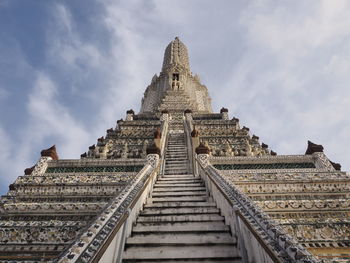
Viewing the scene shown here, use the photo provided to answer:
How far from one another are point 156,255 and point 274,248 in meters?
1.78

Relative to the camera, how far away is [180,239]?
3855mm

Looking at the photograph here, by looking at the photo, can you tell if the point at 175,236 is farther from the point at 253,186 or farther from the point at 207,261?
the point at 253,186

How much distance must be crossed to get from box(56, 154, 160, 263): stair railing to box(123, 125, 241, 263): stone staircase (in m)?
0.24

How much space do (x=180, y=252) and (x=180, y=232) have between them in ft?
1.87

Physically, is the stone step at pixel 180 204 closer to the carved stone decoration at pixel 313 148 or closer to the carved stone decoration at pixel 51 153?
the carved stone decoration at pixel 51 153

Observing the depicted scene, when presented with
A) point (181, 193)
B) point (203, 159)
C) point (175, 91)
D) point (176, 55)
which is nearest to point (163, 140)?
point (203, 159)

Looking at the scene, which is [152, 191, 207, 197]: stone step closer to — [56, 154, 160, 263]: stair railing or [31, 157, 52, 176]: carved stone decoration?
[56, 154, 160, 263]: stair railing

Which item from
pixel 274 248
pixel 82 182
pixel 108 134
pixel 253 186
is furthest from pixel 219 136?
pixel 274 248

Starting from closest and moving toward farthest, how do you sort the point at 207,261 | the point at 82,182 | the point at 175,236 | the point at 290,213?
the point at 207,261
the point at 175,236
the point at 290,213
the point at 82,182

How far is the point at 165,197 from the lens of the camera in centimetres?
597

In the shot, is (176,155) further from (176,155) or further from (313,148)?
(313,148)

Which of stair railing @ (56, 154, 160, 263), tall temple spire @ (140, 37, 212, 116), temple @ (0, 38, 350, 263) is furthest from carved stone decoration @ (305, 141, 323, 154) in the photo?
tall temple spire @ (140, 37, 212, 116)

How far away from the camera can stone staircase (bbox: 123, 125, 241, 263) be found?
11.4ft

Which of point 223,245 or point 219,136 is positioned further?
point 219,136
